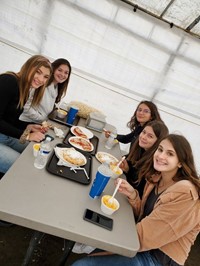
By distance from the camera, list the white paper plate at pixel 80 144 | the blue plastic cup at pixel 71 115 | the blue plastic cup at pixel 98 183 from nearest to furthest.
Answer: the blue plastic cup at pixel 98 183 < the white paper plate at pixel 80 144 < the blue plastic cup at pixel 71 115

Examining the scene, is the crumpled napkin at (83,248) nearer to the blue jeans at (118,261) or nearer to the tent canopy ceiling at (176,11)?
the blue jeans at (118,261)

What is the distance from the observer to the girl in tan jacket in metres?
1.02

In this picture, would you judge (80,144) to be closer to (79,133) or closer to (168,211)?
(79,133)

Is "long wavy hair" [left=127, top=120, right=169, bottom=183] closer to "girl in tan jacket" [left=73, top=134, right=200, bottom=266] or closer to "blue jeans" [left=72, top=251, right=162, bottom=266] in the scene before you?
"girl in tan jacket" [left=73, top=134, right=200, bottom=266]

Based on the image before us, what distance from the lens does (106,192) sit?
1258mm

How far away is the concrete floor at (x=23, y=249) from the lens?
1.51 meters

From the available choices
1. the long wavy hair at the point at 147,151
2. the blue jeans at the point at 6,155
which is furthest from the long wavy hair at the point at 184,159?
the blue jeans at the point at 6,155

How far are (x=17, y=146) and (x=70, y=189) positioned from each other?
37.6 inches

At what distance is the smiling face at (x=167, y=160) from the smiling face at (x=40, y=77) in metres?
1.14

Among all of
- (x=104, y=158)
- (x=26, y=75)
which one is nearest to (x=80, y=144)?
(x=104, y=158)

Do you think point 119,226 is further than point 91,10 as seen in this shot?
No

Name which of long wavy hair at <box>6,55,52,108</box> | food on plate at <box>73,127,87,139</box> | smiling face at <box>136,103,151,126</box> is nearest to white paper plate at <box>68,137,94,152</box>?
food on plate at <box>73,127,87,139</box>

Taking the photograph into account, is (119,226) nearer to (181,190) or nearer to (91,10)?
(181,190)

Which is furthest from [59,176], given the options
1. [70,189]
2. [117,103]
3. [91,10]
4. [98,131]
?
[91,10]
